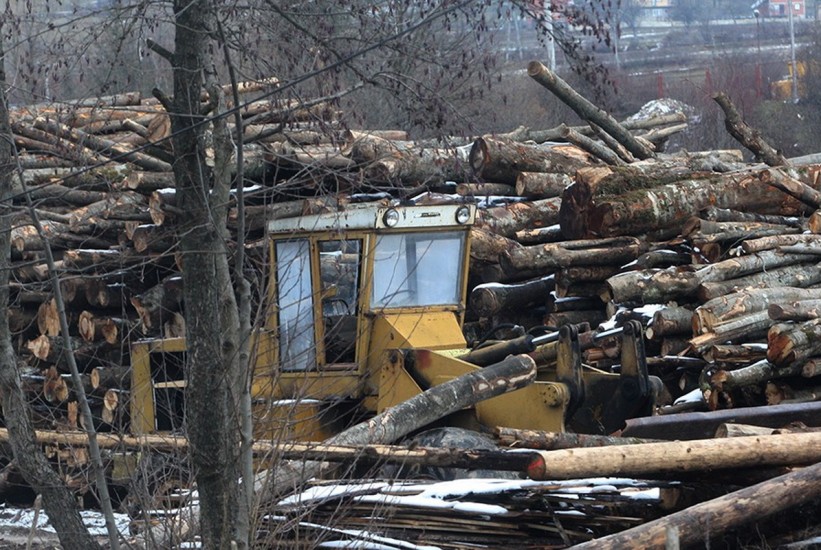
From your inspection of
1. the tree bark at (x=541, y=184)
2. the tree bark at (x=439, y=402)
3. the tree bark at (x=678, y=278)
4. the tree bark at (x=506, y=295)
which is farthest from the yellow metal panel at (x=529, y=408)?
the tree bark at (x=541, y=184)

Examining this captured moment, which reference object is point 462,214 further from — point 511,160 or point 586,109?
point 586,109

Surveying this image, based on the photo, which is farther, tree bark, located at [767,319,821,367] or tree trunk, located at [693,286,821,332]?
tree trunk, located at [693,286,821,332]

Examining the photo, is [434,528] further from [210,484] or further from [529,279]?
[529,279]

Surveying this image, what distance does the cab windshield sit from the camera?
981cm

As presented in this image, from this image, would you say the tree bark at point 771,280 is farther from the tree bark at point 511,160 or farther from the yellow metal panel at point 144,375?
the yellow metal panel at point 144,375

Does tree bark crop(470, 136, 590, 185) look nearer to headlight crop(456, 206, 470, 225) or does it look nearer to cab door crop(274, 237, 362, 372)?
headlight crop(456, 206, 470, 225)

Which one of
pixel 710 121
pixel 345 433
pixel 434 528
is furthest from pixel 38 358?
pixel 710 121

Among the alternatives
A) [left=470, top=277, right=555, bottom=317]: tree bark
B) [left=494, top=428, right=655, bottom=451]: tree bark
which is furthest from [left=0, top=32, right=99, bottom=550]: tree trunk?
[left=470, top=277, right=555, bottom=317]: tree bark

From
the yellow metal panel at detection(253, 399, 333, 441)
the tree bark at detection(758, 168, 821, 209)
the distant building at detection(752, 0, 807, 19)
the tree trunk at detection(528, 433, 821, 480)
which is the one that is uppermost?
the distant building at detection(752, 0, 807, 19)

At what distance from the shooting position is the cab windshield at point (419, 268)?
32.2ft

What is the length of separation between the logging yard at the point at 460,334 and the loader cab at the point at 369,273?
0.08 feet

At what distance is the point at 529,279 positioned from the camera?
13352mm

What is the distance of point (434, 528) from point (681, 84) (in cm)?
4207

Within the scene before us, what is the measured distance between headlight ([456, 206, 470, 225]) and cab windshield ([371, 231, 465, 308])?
0.13 m
